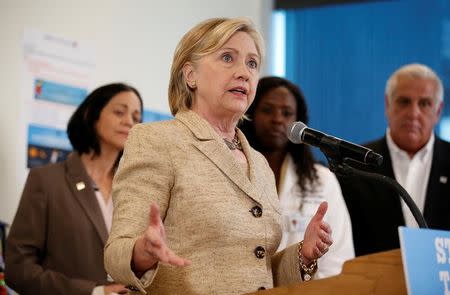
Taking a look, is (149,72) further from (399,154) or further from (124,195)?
(124,195)

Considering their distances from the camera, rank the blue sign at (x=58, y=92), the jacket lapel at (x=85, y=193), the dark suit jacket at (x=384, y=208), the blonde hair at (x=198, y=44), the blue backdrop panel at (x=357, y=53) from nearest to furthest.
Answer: the blonde hair at (x=198, y=44), the jacket lapel at (x=85, y=193), the dark suit jacket at (x=384, y=208), the blue sign at (x=58, y=92), the blue backdrop panel at (x=357, y=53)

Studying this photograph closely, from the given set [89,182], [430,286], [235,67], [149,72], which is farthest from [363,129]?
[430,286]

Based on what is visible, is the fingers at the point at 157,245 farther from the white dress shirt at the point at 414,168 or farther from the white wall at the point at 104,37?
the white wall at the point at 104,37

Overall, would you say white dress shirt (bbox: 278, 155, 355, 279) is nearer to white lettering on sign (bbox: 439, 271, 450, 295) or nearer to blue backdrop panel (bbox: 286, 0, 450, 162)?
white lettering on sign (bbox: 439, 271, 450, 295)

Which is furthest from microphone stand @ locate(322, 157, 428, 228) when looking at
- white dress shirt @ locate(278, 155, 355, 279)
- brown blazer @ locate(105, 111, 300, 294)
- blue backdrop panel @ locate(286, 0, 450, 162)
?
blue backdrop panel @ locate(286, 0, 450, 162)

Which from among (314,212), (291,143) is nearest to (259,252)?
(314,212)

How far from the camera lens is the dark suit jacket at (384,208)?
13.9 feet

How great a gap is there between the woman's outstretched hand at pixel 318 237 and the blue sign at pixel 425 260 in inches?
14.8

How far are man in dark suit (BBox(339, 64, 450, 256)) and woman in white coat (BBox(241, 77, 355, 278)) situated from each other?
0.24 m

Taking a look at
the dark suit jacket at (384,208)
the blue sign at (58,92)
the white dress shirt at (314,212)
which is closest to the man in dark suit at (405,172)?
the dark suit jacket at (384,208)

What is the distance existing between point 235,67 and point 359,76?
14.3 feet

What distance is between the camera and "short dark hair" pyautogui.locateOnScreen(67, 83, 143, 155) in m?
4.02

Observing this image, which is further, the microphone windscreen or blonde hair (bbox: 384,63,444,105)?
blonde hair (bbox: 384,63,444,105)

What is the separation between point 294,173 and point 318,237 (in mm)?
1855
